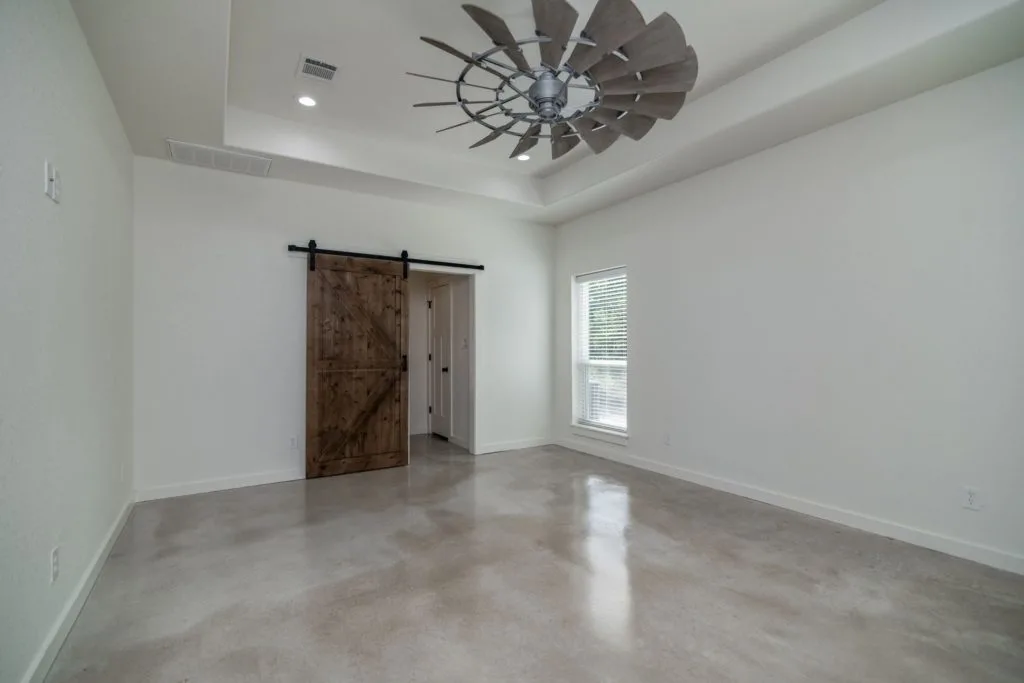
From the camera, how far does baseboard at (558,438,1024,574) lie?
8.82 feet

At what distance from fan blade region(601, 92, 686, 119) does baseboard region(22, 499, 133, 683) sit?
135 inches

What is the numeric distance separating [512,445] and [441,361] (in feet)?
5.42

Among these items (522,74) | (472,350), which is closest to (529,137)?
(522,74)

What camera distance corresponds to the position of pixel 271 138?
13.0 feet

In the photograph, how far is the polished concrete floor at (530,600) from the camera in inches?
72.7

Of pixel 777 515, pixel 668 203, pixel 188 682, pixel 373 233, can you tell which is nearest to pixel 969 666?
pixel 777 515

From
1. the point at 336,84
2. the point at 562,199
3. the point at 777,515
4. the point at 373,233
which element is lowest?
the point at 777,515

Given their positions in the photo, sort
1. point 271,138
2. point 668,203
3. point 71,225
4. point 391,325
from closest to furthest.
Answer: point 71,225 → point 271,138 → point 668,203 → point 391,325

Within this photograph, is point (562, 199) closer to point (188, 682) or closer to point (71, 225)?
Result: point (71, 225)

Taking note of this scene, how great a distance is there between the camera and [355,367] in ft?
15.9

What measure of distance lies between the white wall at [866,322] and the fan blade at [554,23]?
245 centimetres

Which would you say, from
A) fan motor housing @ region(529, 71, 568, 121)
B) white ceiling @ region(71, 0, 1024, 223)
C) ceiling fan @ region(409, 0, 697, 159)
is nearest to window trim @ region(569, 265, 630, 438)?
white ceiling @ region(71, 0, 1024, 223)

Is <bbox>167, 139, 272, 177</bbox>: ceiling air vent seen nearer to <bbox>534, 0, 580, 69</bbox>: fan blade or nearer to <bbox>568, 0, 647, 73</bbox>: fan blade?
<bbox>534, 0, 580, 69</bbox>: fan blade

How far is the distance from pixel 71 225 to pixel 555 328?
4.83 metres
